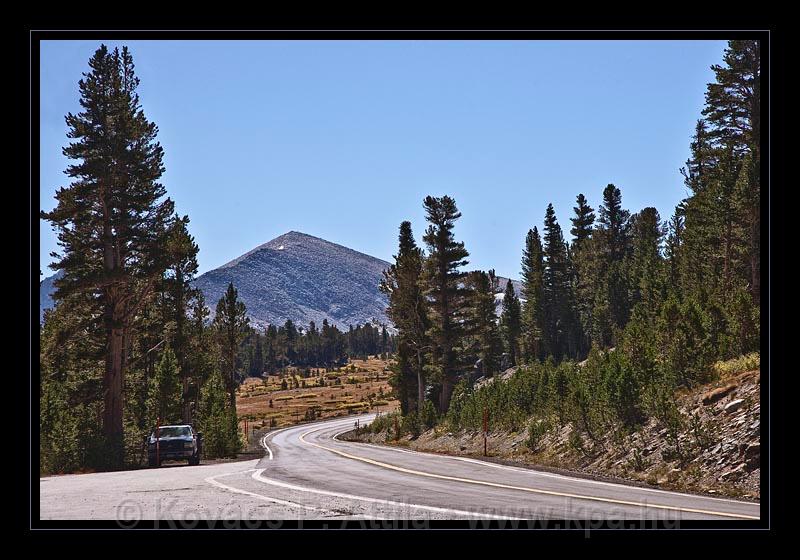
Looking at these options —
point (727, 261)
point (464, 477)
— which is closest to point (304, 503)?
point (464, 477)

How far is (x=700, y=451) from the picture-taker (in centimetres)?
1650

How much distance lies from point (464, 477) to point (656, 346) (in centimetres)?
917

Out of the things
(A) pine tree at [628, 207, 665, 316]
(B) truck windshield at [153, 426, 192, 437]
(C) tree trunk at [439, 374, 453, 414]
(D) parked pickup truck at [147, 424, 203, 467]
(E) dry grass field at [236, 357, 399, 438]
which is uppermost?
(A) pine tree at [628, 207, 665, 316]

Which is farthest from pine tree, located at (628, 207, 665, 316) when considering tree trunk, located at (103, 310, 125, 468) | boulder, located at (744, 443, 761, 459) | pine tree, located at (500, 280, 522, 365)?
boulder, located at (744, 443, 761, 459)

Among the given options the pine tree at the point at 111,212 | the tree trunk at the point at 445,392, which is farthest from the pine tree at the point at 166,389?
the tree trunk at the point at 445,392

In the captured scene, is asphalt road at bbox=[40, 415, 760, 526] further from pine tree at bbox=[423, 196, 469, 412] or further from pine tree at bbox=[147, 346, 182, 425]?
pine tree at bbox=[423, 196, 469, 412]

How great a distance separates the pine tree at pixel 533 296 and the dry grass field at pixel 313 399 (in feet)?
69.4

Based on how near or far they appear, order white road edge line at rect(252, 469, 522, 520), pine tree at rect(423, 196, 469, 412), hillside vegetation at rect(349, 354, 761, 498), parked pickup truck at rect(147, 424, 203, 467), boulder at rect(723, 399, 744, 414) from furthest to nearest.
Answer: pine tree at rect(423, 196, 469, 412), parked pickup truck at rect(147, 424, 203, 467), boulder at rect(723, 399, 744, 414), hillside vegetation at rect(349, 354, 761, 498), white road edge line at rect(252, 469, 522, 520)

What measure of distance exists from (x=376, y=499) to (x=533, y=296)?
304ft

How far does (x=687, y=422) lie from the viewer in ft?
59.9

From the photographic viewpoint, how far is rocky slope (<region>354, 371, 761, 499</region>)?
48.4 ft

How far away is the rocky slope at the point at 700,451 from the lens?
48.4 ft

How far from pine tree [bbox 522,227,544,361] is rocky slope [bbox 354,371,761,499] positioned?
76.0 meters
